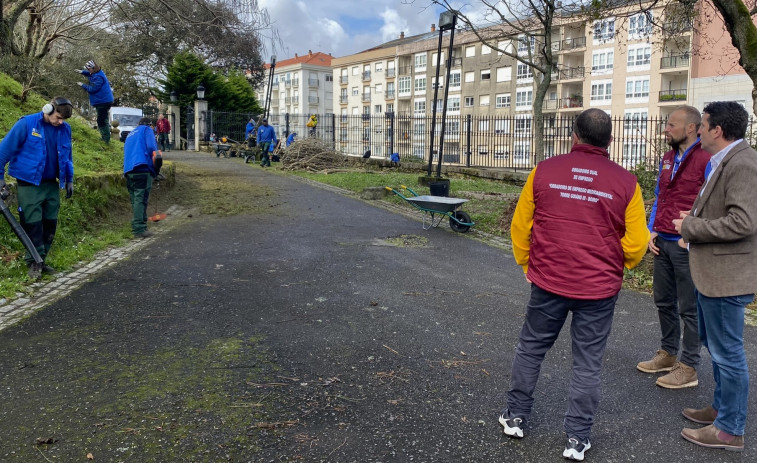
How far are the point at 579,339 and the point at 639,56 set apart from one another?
53.9m

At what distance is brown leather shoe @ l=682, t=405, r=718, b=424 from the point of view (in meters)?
3.59

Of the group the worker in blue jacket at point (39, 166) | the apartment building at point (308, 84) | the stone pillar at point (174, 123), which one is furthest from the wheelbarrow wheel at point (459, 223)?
the apartment building at point (308, 84)

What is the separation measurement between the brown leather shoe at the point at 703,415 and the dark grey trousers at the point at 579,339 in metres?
0.84

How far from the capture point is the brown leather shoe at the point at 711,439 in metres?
3.30

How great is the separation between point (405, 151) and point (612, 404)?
64.9ft

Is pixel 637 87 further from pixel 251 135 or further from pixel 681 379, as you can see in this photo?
pixel 681 379

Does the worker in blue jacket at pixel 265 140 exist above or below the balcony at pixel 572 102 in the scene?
below

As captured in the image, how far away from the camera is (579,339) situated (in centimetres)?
327

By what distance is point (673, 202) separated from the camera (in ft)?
13.7

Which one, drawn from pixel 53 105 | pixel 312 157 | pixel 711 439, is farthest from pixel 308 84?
pixel 711 439

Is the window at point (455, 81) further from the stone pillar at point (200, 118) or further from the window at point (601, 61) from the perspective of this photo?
the stone pillar at point (200, 118)

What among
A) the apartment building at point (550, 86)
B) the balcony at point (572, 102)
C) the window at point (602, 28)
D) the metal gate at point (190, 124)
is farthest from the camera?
the balcony at point (572, 102)

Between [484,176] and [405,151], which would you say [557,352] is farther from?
[405,151]

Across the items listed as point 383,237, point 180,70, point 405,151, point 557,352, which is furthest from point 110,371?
point 180,70
